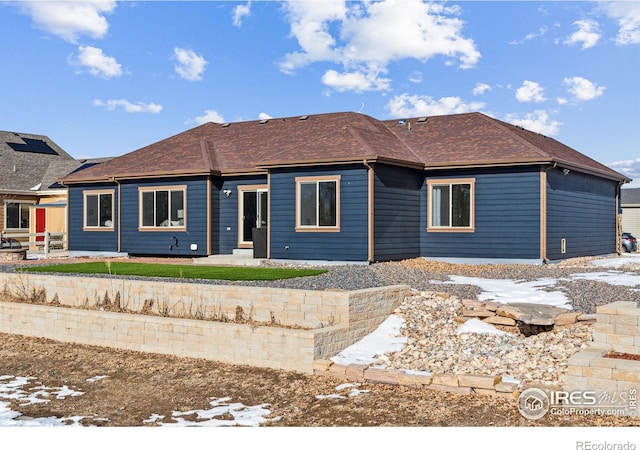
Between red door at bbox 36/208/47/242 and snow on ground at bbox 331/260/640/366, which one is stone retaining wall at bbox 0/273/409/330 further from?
red door at bbox 36/208/47/242

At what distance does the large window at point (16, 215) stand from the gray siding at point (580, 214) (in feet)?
75.7

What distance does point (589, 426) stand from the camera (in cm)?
676

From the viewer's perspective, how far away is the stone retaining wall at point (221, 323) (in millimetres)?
9625

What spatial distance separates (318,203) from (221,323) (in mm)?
8351

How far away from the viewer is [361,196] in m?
17.6

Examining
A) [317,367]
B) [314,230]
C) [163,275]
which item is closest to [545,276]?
[314,230]

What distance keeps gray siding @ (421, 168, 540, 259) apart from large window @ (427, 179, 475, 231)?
0.63 ft

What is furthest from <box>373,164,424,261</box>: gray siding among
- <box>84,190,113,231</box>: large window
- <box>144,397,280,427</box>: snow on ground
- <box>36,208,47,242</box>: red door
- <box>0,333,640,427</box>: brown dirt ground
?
<box>36,208,47,242</box>: red door

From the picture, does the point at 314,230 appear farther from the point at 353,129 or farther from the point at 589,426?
the point at 589,426

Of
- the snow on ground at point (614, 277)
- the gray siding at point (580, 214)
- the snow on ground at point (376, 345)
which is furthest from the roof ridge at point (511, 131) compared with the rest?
the snow on ground at point (376, 345)

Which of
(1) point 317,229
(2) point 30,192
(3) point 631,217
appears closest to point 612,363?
(1) point 317,229

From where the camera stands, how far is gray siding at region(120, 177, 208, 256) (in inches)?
832

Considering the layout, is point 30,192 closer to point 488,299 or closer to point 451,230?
point 451,230
